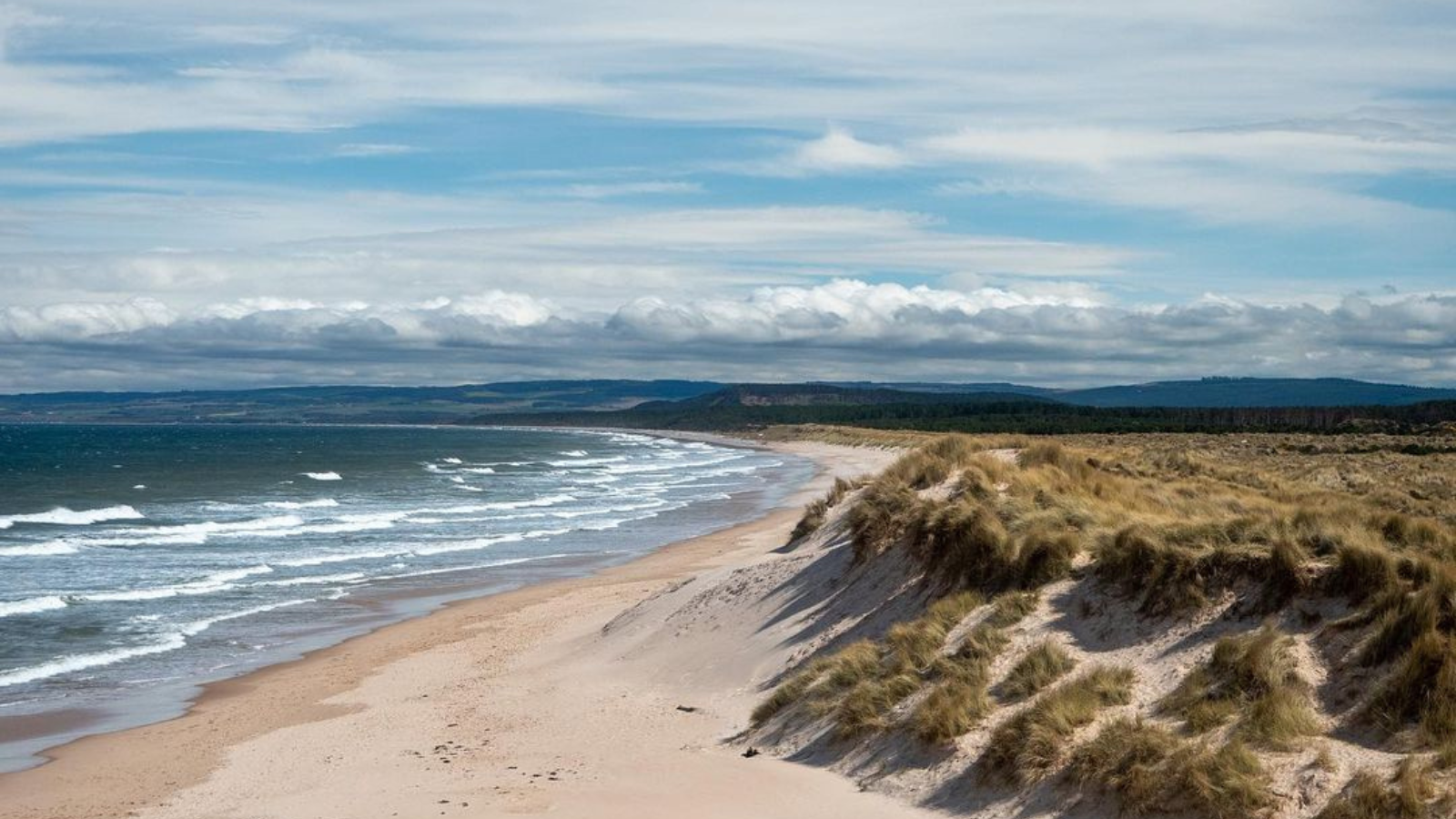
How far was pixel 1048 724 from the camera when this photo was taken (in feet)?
33.3

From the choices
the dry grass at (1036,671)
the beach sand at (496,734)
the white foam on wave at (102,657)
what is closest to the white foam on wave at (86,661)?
the white foam on wave at (102,657)

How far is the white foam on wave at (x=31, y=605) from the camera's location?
24156mm

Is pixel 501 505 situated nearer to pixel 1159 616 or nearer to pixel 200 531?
pixel 200 531

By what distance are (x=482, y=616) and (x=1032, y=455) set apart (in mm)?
9909

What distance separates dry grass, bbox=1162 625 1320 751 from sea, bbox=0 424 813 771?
1176 cm

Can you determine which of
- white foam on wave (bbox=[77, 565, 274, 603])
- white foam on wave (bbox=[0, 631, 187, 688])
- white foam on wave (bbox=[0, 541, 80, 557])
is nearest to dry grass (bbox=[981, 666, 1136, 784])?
white foam on wave (bbox=[0, 631, 187, 688])

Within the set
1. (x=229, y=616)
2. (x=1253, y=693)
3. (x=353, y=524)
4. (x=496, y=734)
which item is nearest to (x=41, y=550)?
(x=353, y=524)

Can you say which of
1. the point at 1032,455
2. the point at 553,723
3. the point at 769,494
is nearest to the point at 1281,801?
the point at 553,723

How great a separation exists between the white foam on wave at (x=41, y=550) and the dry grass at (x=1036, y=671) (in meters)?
29.8

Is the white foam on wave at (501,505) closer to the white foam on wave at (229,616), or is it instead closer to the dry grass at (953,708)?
the white foam on wave at (229,616)

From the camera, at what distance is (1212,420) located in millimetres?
117312

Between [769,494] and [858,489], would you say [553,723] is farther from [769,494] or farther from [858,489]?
[769,494]

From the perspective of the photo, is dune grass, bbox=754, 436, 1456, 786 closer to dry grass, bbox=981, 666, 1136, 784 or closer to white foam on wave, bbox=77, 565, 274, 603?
dry grass, bbox=981, 666, 1136, 784

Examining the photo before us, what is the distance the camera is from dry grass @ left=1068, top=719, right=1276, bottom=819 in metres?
8.78
